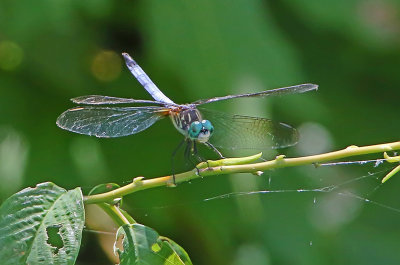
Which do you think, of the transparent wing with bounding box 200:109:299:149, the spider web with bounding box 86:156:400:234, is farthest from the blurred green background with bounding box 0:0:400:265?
the transparent wing with bounding box 200:109:299:149

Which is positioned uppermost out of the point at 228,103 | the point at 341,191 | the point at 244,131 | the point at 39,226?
the point at 39,226

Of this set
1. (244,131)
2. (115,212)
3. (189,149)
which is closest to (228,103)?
(244,131)

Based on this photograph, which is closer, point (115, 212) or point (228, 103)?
point (115, 212)

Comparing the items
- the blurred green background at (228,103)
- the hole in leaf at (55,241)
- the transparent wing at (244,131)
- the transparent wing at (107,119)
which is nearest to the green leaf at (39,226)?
the hole in leaf at (55,241)

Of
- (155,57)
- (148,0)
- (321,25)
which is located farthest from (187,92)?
(321,25)

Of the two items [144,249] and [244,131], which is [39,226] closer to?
[144,249]

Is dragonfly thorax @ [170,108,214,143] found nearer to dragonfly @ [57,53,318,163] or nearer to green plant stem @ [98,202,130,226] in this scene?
dragonfly @ [57,53,318,163]

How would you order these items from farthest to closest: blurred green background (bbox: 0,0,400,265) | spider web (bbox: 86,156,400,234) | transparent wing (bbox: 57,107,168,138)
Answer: spider web (bbox: 86,156,400,234), blurred green background (bbox: 0,0,400,265), transparent wing (bbox: 57,107,168,138)
